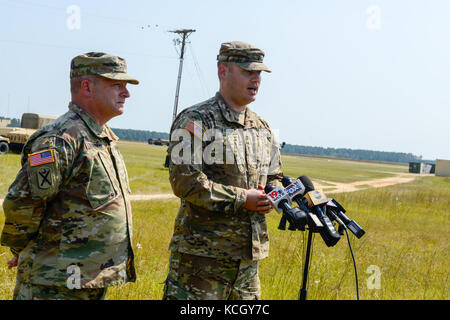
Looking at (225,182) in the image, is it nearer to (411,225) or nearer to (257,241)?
(257,241)

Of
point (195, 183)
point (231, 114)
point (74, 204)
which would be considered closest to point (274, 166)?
point (231, 114)

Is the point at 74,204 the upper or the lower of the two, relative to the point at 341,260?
upper

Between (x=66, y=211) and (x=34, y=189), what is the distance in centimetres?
22

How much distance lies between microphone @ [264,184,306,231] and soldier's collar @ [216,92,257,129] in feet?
1.92

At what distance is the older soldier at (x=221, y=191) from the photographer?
9.64 feet

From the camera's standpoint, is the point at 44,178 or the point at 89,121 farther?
the point at 89,121

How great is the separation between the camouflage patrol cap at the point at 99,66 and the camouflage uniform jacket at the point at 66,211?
254 mm

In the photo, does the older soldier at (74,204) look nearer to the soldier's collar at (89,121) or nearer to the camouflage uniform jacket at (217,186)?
the soldier's collar at (89,121)

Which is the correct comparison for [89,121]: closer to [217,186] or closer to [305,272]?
[217,186]

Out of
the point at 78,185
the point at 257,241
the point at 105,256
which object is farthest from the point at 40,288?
the point at 257,241

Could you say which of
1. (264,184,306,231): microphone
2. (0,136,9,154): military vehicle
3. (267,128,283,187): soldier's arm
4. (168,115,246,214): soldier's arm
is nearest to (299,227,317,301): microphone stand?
(264,184,306,231): microphone

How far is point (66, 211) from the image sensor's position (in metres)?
2.56

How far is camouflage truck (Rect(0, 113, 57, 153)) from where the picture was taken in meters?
27.1

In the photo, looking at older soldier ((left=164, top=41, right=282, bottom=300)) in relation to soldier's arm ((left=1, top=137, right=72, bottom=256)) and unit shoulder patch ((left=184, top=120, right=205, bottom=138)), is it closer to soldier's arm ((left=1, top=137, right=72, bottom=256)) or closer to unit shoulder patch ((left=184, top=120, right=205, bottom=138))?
unit shoulder patch ((left=184, top=120, right=205, bottom=138))
